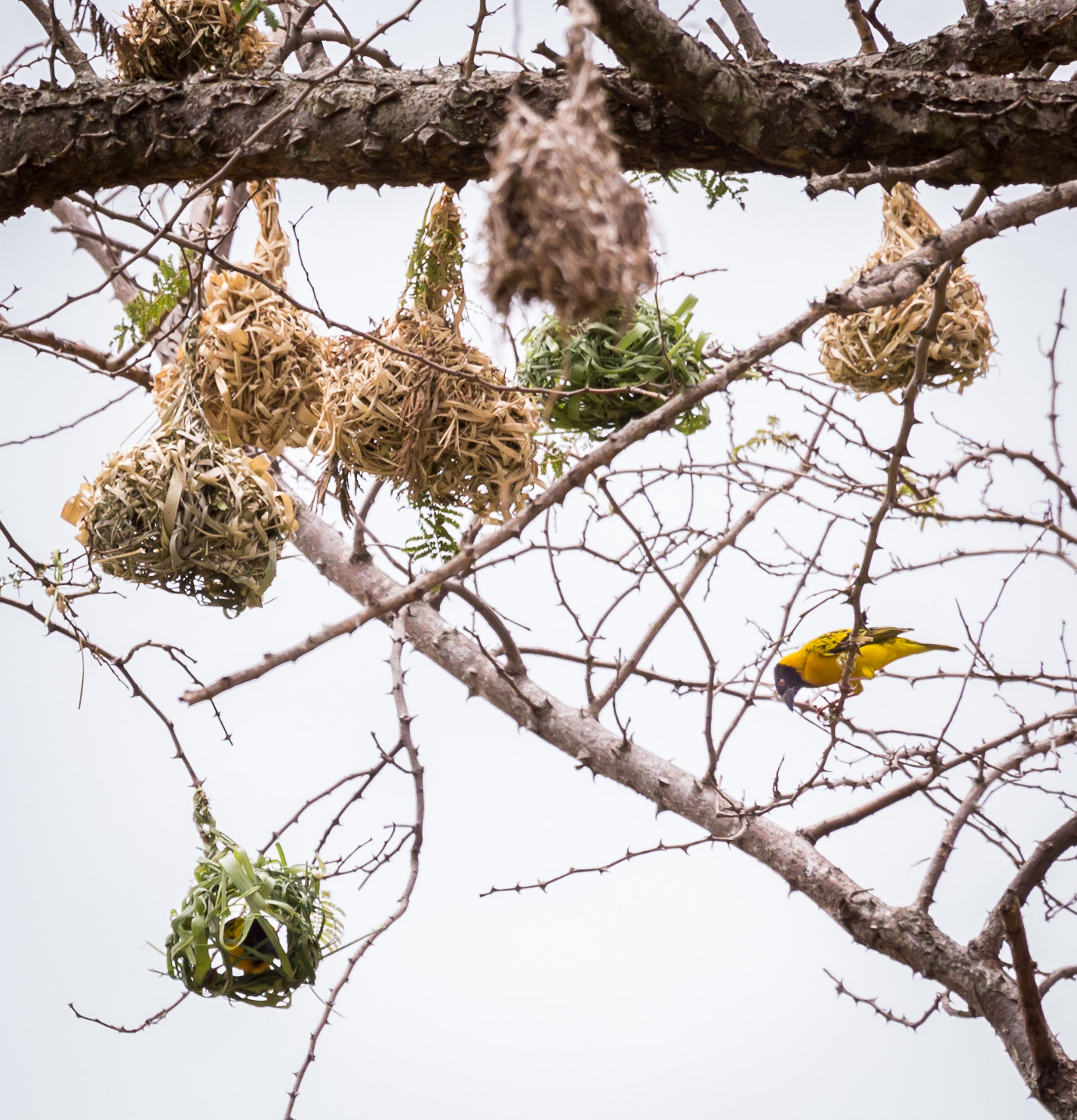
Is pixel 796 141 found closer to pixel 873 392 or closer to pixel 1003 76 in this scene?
pixel 1003 76

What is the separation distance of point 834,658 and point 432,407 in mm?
1029

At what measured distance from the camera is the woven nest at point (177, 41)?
5.74 ft

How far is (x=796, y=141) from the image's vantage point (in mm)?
1404

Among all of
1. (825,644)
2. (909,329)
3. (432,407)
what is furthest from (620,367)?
(825,644)

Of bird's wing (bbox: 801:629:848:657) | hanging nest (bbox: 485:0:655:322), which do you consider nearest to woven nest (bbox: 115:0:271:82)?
hanging nest (bbox: 485:0:655:322)

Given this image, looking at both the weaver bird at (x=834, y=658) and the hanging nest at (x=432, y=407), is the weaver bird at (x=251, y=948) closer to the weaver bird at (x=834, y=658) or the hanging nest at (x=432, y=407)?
the hanging nest at (x=432, y=407)

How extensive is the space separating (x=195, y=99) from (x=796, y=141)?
2.69 ft

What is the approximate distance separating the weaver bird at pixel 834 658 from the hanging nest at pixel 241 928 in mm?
960

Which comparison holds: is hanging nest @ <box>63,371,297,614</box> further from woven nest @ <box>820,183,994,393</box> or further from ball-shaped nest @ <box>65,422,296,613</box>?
woven nest @ <box>820,183,994,393</box>

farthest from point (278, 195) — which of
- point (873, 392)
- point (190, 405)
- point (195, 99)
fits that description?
point (873, 392)

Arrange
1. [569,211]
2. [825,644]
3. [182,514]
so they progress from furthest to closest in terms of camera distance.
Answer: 1. [825,644]
2. [182,514]
3. [569,211]

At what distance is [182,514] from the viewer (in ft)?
4.92

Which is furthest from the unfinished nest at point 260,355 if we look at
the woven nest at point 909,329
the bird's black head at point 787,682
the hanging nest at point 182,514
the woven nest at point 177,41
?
the bird's black head at point 787,682

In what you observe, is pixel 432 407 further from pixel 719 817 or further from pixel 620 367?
pixel 719 817
